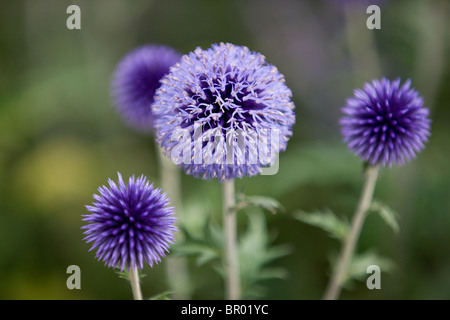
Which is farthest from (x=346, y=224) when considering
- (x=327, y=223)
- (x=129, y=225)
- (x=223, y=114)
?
(x=129, y=225)

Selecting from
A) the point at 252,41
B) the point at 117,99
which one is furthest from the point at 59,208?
the point at 252,41

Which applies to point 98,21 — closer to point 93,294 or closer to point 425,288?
point 93,294

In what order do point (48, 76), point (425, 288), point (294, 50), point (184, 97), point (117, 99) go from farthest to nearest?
point (294, 50)
point (48, 76)
point (425, 288)
point (117, 99)
point (184, 97)

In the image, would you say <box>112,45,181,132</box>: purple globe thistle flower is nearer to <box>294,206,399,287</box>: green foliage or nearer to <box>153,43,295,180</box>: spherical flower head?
<box>153,43,295,180</box>: spherical flower head

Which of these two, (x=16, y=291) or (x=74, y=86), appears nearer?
(x=16, y=291)

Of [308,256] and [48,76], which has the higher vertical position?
[48,76]

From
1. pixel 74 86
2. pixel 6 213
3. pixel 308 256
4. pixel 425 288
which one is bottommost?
pixel 425 288

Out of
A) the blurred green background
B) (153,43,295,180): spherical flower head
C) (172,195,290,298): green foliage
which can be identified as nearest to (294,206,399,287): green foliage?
(172,195,290,298): green foliage
